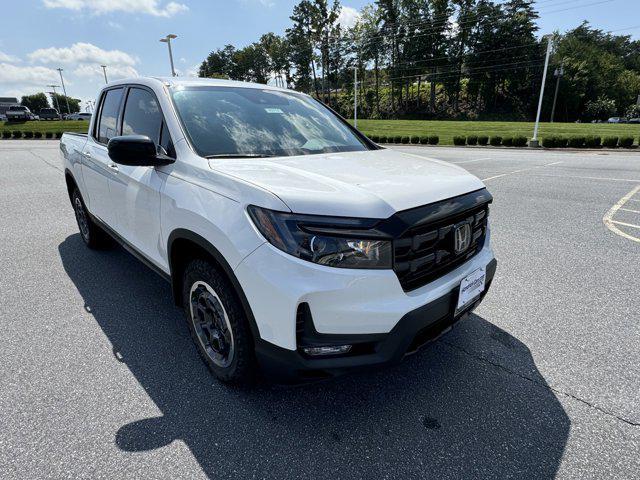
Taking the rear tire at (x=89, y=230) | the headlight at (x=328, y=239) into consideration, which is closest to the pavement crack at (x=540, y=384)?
the headlight at (x=328, y=239)

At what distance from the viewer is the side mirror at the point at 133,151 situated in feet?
7.25

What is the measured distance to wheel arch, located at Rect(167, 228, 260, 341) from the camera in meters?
1.88

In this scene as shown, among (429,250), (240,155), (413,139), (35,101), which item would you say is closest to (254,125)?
(240,155)

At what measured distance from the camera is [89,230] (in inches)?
181

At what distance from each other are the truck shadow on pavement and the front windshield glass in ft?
4.77

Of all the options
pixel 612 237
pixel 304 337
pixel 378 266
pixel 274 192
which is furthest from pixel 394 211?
pixel 612 237

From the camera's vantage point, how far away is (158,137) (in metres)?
2.66

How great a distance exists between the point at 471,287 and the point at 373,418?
3.00ft

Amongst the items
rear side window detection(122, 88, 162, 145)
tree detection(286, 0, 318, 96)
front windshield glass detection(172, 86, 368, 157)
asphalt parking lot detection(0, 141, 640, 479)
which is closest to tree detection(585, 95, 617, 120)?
tree detection(286, 0, 318, 96)

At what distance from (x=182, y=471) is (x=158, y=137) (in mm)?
2049

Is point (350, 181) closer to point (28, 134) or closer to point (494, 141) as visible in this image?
point (494, 141)

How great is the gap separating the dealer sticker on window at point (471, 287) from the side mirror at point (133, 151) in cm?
188

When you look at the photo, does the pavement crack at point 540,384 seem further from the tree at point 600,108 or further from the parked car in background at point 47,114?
the tree at point 600,108

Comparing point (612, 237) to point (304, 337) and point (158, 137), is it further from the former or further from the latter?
point (158, 137)
